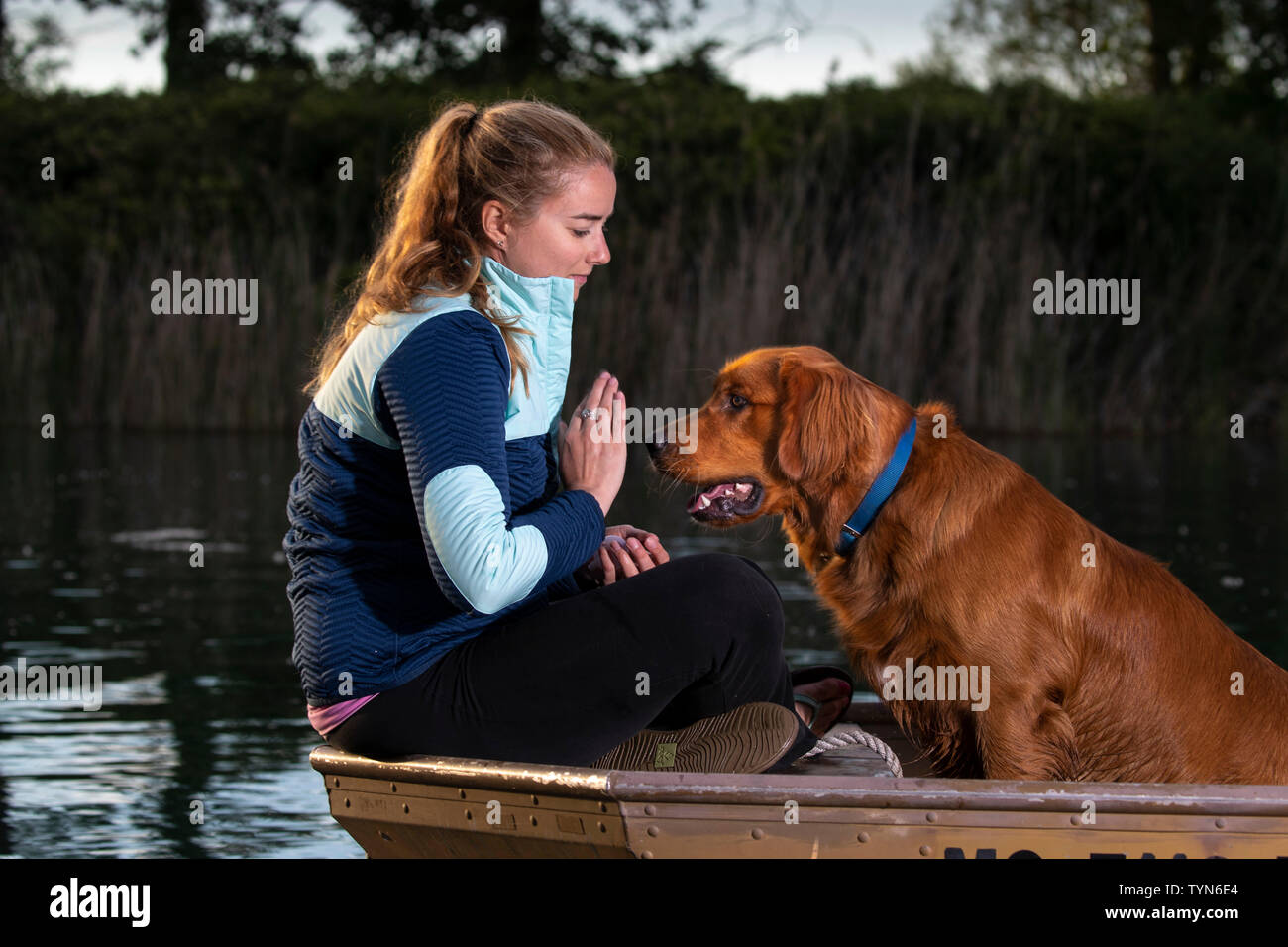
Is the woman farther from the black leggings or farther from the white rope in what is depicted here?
the white rope

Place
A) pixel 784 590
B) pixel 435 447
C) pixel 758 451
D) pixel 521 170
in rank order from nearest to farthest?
1. pixel 435 447
2. pixel 521 170
3. pixel 758 451
4. pixel 784 590

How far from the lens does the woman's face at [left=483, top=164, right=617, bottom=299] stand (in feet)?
12.5

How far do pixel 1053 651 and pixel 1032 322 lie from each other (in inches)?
461

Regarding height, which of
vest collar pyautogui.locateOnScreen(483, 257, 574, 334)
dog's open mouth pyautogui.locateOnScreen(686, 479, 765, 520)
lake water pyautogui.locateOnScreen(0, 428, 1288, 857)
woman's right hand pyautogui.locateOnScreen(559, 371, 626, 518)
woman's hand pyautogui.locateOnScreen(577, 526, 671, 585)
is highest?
vest collar pyautogui.locateOnScreen(483, 257, 574, 334)

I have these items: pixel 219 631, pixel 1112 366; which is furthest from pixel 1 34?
pixel 219 631

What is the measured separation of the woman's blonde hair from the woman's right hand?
0.22 m

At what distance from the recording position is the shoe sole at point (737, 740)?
4031 mm

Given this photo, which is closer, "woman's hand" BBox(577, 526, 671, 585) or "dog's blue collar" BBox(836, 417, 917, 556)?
"woman's hand" BBox(577, 526, 671, 585)

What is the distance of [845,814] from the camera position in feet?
12.5

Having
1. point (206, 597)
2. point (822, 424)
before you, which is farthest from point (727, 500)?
point (206, 597)

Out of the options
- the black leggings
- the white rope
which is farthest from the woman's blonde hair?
the white rope

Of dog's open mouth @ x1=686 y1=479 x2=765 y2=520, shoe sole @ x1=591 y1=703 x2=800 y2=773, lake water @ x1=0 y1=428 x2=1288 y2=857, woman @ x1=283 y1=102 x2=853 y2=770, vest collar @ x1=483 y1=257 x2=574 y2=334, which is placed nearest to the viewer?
woman @ x1=283 y1=102 x2=853 y2=770

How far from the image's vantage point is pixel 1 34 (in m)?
28.0
